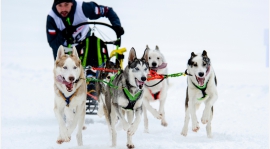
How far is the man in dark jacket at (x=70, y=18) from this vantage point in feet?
19.5

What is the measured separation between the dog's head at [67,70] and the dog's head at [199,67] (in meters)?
1.29

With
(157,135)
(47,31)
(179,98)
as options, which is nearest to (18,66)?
(179,98)

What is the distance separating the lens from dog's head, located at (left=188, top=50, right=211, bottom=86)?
4.95 metres

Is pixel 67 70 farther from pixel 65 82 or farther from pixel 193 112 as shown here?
pixel 193 112

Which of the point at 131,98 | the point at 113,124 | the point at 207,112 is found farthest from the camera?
the point at 207,112

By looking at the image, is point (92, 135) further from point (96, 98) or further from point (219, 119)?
point (219, 119)

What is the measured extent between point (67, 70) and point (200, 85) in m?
1.61

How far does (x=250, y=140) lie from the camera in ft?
17.2

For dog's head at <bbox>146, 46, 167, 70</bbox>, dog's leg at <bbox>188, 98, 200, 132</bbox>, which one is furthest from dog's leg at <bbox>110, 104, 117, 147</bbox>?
dog's head at <bbox>146, 46, 167, 70</bbox>

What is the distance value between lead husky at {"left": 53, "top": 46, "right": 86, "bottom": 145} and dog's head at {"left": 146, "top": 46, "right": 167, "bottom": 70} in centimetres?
151

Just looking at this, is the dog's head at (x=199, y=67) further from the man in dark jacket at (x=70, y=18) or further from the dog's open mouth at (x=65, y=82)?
the dog's open mouth at (x=65, y=82)

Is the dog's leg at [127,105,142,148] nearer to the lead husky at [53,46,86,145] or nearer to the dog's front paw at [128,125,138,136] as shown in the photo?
the dog's front paw at [128,125,138,136]

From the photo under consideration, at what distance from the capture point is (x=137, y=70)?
4.43 metres

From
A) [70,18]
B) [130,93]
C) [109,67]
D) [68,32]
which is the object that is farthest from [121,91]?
[70,18]
